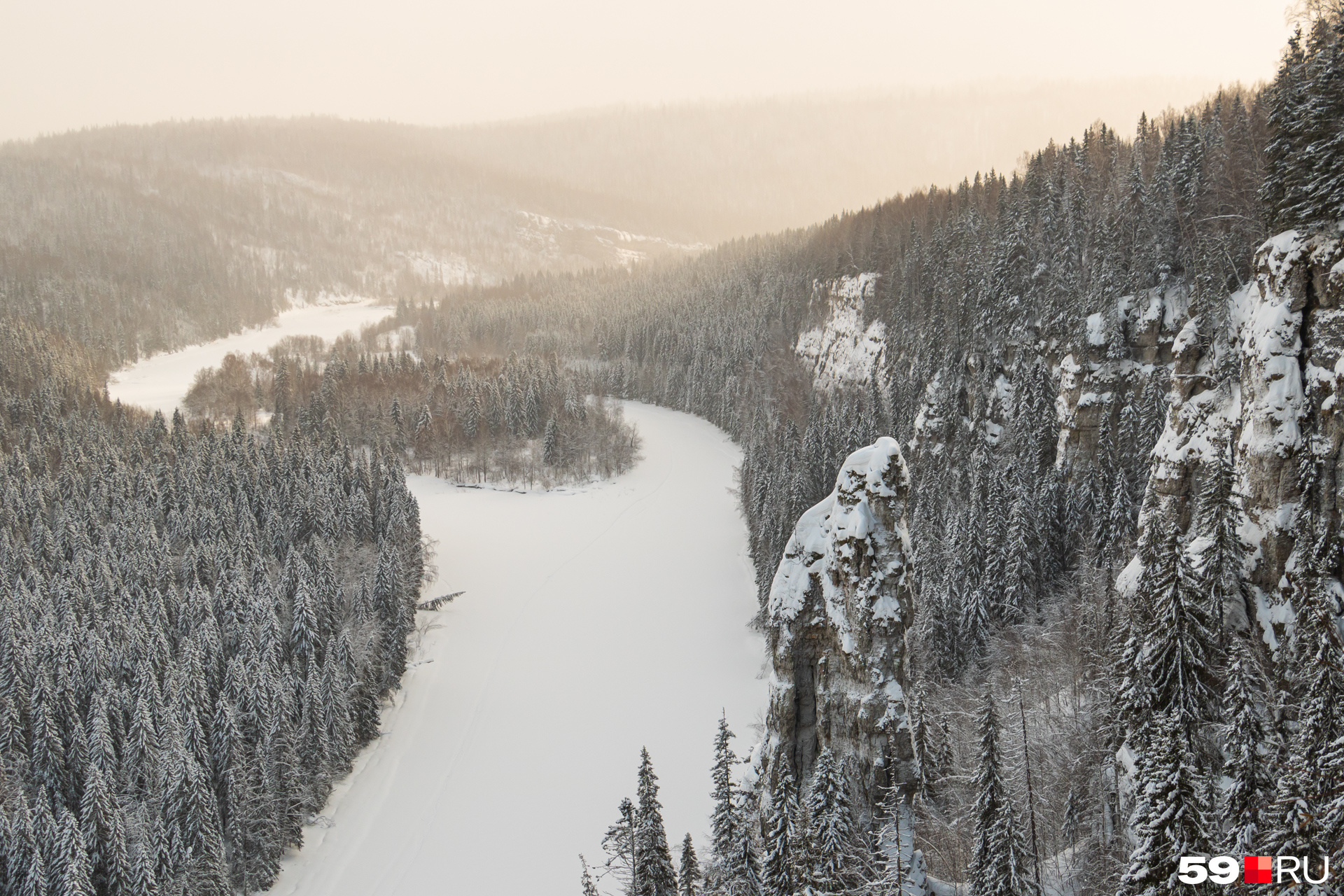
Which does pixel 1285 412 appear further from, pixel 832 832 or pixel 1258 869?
pixel 832 832

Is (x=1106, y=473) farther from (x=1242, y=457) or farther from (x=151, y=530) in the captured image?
(x=151, y=530)

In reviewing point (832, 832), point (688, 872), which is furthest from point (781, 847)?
point (688, 872)

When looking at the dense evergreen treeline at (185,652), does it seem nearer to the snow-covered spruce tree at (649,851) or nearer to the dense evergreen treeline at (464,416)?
A: the snow-covered spruce tree at (649,851)

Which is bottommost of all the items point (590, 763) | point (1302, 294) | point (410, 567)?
point (590, 763)

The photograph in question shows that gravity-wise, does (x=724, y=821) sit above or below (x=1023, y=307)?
below

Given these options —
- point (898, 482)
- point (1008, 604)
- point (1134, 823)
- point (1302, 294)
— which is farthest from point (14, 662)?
point (1302, 294)

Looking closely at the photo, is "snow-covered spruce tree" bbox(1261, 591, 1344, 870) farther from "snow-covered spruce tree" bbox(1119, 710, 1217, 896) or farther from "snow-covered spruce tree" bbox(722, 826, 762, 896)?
"snow-covered spruce tree" bbox(722, 826, 762, 896)
